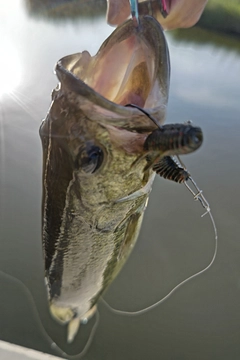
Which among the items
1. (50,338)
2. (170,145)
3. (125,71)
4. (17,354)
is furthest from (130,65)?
(50,338)

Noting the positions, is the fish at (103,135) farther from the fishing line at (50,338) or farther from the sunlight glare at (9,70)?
the sunlight glare at (9,70)

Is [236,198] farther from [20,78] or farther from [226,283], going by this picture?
[20,78]

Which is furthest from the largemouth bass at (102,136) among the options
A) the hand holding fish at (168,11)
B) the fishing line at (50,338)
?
the fishing line at (50,338)

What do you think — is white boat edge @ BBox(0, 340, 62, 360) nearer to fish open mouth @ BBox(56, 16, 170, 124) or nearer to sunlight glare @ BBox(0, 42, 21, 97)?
fish open mouth @ BBox(56, 16, 170, 124)

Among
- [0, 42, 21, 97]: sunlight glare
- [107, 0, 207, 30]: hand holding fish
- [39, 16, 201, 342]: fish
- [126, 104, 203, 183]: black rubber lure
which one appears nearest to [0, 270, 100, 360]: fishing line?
[39, 16, 201, 342]: fish

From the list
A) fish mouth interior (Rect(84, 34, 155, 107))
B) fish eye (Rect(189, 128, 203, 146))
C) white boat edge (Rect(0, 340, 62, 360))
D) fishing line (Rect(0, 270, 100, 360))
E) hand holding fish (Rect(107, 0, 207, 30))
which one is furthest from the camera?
fishing line (Rect(0, 270, 100, 360))

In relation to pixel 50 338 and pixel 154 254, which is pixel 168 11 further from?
pixel 50 338
